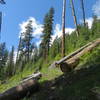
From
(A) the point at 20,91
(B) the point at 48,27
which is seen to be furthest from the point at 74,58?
(B) the point at 48,27


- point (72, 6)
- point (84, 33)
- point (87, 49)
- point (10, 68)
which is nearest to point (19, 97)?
point (87, 49)

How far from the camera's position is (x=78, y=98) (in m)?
7.46

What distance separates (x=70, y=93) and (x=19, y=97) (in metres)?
2.85

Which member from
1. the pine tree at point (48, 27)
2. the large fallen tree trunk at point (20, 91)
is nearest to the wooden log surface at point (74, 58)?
the large fallen tree trunk at point (20, 91)

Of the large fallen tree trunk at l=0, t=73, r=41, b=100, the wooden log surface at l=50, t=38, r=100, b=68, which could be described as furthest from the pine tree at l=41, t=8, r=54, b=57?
the large fallen tree trunk at l=0, t=73, r=41, b=100

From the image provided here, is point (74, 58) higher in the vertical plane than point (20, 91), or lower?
higher

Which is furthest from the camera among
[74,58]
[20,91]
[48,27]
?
[48,27]

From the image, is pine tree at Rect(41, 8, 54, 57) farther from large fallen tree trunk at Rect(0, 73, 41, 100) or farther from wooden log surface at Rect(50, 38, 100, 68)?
large fallen tree trunk at Rect(0, 73, 41, 100)

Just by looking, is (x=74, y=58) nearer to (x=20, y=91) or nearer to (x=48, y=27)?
(x=20, y=91)

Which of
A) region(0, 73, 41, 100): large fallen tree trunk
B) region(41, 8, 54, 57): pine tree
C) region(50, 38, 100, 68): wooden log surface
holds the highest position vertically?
region(41, 8, 54, 57): pine tree

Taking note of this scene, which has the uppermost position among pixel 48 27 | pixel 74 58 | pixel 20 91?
pixel 48 27

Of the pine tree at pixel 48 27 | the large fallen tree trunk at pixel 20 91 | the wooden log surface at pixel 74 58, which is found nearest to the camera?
the large fallen tree trunk at pixel 20 91

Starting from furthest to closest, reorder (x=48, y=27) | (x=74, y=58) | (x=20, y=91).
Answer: (x=48, y=27) < (x=74, y=58) < (x=20, y=91)

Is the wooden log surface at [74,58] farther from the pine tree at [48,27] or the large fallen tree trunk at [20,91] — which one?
the pine tree at [48,27]
